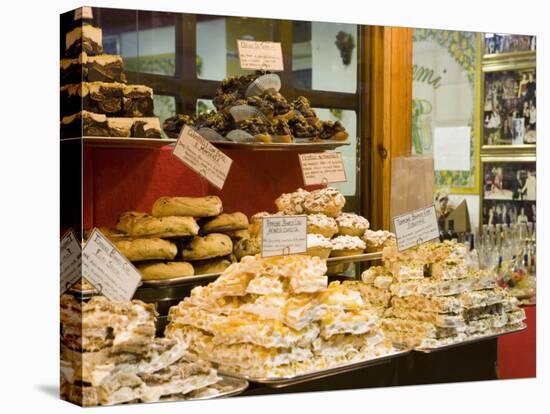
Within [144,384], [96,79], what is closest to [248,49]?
[96,79]

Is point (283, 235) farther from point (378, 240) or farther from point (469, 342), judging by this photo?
point (469, 342)

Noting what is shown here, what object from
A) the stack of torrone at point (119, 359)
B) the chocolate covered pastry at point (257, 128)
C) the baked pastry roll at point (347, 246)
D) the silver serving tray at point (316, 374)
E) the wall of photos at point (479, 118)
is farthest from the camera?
the wall of photos at point (479, 118)

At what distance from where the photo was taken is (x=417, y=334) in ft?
18.1

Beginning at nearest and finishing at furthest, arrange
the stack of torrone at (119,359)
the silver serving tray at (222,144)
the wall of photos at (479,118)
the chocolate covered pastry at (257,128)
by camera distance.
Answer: the stack of torrone at (119,359) → the silver serving tray at (222,144) → the chocolate covered pastry at (257,128) → the wall of photos at (479,118)

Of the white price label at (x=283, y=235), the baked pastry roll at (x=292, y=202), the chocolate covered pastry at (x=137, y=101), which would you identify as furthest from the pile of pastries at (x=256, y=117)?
the white price label at (x=283, y=235)

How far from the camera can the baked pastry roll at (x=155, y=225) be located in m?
4.86

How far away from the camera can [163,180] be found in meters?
4.96

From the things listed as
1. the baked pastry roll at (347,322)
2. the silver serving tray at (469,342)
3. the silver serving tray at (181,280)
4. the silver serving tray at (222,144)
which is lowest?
the silver serving tray at (469,342)

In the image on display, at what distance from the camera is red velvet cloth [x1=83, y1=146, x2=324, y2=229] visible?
479 centimetres

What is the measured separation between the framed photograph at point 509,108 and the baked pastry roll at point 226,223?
1502 mm

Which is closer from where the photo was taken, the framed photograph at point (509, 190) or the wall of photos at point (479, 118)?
the wall of photos at point (479, 118)

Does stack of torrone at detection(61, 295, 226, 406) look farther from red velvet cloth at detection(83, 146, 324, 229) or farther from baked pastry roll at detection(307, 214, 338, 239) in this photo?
baked pastry roll at detection(307, 214, 338, 239)

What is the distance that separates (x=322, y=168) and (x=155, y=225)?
0.89m

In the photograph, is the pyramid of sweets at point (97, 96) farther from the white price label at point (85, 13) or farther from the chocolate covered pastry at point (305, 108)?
the chocolate covered pastry at point (305, 108)
